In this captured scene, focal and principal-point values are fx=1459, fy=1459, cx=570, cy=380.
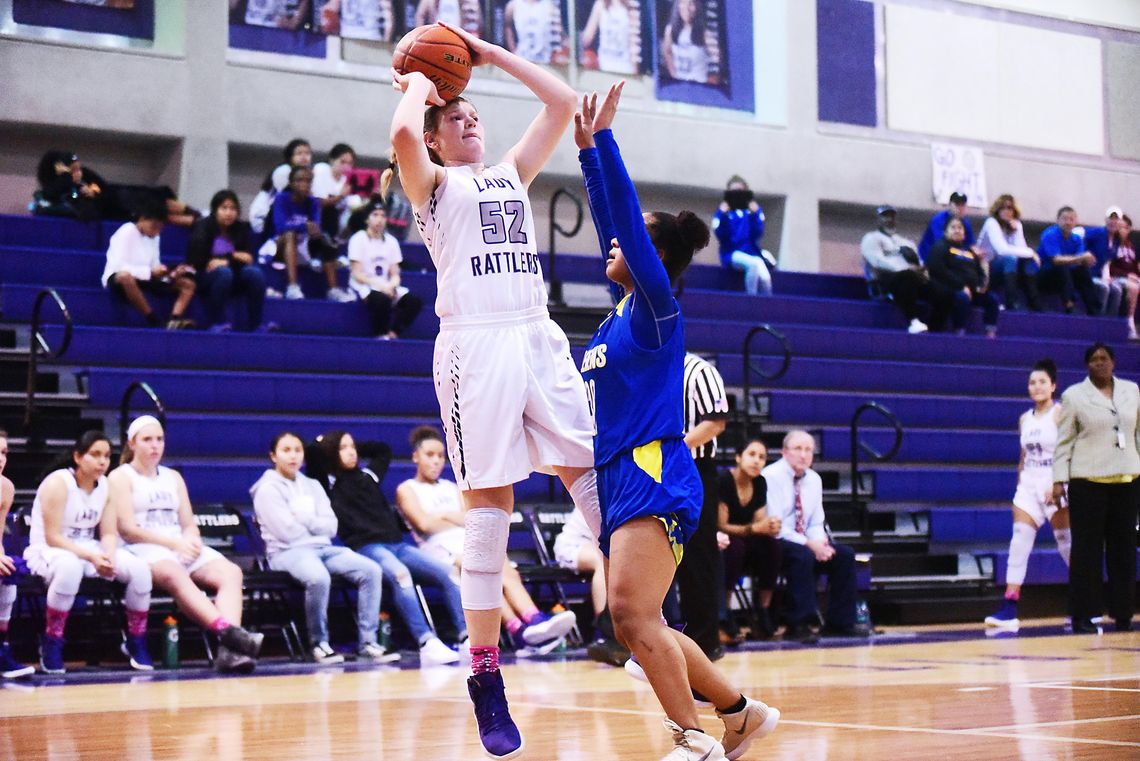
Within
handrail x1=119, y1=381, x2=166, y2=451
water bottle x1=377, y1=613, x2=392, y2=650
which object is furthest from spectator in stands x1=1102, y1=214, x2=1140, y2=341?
handrail x1=119, y1=381, x2=166, y2=451

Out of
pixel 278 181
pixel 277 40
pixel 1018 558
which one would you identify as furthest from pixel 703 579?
pixel 277 40

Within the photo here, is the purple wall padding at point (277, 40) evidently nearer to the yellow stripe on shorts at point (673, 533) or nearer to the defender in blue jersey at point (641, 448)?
the defender in blue jersey at point (641, 448)

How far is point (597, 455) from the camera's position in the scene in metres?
3.72

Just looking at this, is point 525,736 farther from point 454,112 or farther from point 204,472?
point 204,472

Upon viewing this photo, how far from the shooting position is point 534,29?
50.0 ft

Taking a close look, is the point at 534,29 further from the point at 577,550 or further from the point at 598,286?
the point at 577,550

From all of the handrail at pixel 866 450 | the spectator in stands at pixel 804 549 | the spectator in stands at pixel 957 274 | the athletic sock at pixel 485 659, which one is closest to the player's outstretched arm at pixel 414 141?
the athletic sock at pixel 485 659

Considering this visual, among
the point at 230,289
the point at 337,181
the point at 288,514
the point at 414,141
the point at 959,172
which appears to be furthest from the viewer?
the point at 959,172

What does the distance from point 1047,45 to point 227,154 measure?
10.6m

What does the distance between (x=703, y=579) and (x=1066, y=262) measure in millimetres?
10562

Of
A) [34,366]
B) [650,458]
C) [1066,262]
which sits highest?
[1066,262]

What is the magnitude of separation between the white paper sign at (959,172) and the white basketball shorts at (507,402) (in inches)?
566

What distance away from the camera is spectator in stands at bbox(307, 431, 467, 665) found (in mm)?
8266

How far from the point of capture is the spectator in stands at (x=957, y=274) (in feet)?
46.6
